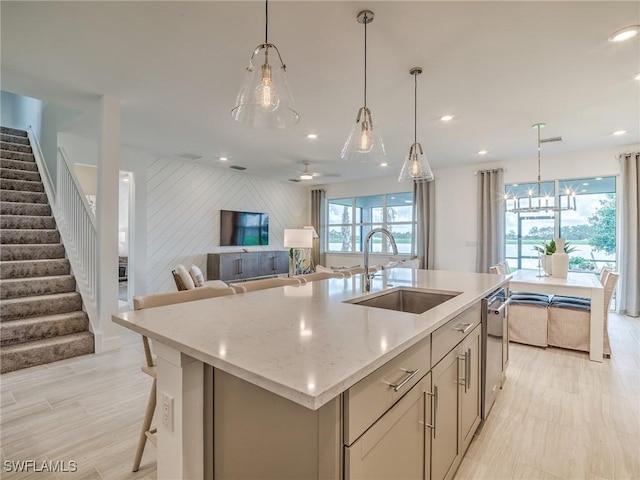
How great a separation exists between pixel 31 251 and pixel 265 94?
4.15 metres

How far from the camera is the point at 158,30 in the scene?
7.54ft

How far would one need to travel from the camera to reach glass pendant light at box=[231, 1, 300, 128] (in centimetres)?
162

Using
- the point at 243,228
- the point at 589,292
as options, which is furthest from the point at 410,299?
the point at 243,228

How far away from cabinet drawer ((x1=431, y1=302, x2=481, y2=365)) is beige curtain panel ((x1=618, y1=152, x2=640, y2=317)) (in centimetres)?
508

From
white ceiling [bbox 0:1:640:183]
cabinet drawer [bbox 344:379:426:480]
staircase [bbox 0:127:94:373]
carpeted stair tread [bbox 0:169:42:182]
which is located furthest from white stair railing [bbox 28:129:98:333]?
cabinet drawer [bbox 344:379:426:480]

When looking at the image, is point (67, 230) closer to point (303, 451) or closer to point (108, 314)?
point (108, 314)

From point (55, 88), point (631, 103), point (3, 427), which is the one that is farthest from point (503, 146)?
point (3, 427)

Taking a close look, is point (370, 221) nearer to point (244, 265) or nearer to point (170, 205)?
point (244, 265)

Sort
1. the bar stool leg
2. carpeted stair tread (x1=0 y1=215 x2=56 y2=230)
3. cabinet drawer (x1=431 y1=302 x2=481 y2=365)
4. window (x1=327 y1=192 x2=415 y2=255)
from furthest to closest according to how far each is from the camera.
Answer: window (x1=327 y1=192 x2=415 y2=255) → carpeted stair tread (x1=0 y1=215 x2=56 y2=230) → the bar stool leg → cabinet drawer (x1=431 y1=302 x2=481 y2=365)

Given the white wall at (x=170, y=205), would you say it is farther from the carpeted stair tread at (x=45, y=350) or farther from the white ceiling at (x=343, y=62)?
Result: the carpeted stair tread at (x=45, y=350)

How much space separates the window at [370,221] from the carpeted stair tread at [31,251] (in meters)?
5.88

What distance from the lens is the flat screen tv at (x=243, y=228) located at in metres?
6.92

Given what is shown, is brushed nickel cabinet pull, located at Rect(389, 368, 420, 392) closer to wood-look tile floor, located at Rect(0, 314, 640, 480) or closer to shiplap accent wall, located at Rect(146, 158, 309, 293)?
wood-look tile floor, located at Rect(0, 314, 640, 480)

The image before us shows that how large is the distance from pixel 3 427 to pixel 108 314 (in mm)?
1504
